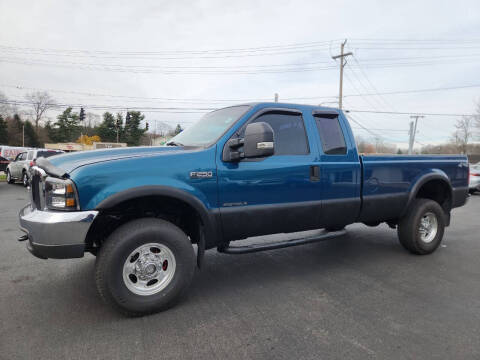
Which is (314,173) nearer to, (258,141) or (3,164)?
(258,141)

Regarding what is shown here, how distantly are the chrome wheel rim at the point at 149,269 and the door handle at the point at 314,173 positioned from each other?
5.73ft

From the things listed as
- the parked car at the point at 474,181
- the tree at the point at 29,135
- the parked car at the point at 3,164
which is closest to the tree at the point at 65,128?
the tree at the point at 29,135

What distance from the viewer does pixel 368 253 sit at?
15.7 ft

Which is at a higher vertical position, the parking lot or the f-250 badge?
the f-250 badge

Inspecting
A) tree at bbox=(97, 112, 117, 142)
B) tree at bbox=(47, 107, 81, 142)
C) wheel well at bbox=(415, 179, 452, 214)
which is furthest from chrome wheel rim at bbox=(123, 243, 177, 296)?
tree at bbox=(47, 107, 81, 142)

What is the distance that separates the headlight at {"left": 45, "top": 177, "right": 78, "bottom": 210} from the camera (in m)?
2.54

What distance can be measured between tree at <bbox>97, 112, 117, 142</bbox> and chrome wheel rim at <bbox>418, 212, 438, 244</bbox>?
68.2m

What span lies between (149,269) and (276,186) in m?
1.49

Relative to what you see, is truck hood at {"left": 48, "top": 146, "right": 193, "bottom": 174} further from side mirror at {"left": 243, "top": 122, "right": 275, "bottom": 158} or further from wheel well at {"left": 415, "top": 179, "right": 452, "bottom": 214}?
wheel well at {"left": 415, "top": 179, "right": 452, "bottom": 214}

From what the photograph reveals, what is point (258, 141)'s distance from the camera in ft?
9.48

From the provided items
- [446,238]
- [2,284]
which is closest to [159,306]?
[2,284]

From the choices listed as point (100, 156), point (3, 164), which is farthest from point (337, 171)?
point (3, 164)

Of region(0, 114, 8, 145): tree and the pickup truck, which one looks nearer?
the pickup truck

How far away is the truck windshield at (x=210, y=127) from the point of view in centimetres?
337
